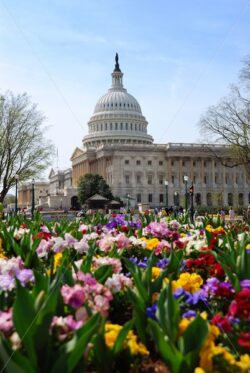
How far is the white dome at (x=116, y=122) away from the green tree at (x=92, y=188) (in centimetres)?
3401

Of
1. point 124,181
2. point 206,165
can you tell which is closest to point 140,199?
point 124,181

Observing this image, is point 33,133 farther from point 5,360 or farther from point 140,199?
point 140,199

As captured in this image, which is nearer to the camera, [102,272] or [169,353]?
[169,353]

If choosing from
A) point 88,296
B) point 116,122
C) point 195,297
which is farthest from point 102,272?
point 116,122

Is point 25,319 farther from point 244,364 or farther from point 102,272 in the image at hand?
point 102,272

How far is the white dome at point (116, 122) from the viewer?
414 feet

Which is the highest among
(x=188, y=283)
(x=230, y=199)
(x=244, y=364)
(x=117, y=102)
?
(x=117, y=102)

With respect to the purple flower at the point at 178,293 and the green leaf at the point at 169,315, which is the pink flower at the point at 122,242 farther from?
the green leaf at the point at 169,315

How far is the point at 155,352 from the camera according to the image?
358 cm

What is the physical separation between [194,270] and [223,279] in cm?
39

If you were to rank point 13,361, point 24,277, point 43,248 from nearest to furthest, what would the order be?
1. point 13,361
2. point 24,277
3. point 43,248

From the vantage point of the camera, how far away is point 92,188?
90.8 m

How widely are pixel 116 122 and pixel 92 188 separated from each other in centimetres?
4104

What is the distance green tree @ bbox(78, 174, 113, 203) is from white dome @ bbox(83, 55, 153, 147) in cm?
3401
